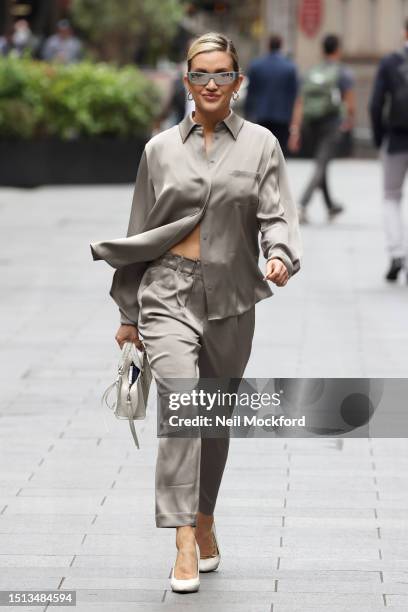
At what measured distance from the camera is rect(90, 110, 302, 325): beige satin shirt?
17.1 ft

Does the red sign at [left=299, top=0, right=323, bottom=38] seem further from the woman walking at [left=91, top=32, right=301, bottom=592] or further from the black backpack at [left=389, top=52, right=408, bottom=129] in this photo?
the woman walking at [left=91, top=32, right=301, bottom=592]

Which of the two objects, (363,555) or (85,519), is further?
(85,519)

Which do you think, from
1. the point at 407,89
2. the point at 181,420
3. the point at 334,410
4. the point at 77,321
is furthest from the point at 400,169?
the point at 181,420

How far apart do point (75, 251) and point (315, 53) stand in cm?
2296

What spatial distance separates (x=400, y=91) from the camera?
1215cm

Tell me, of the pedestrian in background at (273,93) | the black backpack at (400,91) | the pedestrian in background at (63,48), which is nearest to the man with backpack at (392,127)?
the black backpack at (400,91)

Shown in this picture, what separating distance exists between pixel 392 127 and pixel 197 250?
7226 millimetres

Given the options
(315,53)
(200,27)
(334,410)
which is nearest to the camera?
(334,410)

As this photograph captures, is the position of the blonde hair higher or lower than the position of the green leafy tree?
higher

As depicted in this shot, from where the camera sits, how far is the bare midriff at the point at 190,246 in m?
5.26

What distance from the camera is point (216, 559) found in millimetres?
5449

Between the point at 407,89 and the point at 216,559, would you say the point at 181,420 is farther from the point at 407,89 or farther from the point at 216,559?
the point at 407,89

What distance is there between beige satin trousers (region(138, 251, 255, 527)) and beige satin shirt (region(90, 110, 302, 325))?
0.17 ft

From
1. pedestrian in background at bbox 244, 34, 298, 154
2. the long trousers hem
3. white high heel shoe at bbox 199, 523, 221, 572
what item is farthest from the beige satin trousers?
pedestrian in background at bbox 244, 34, 298, 154
